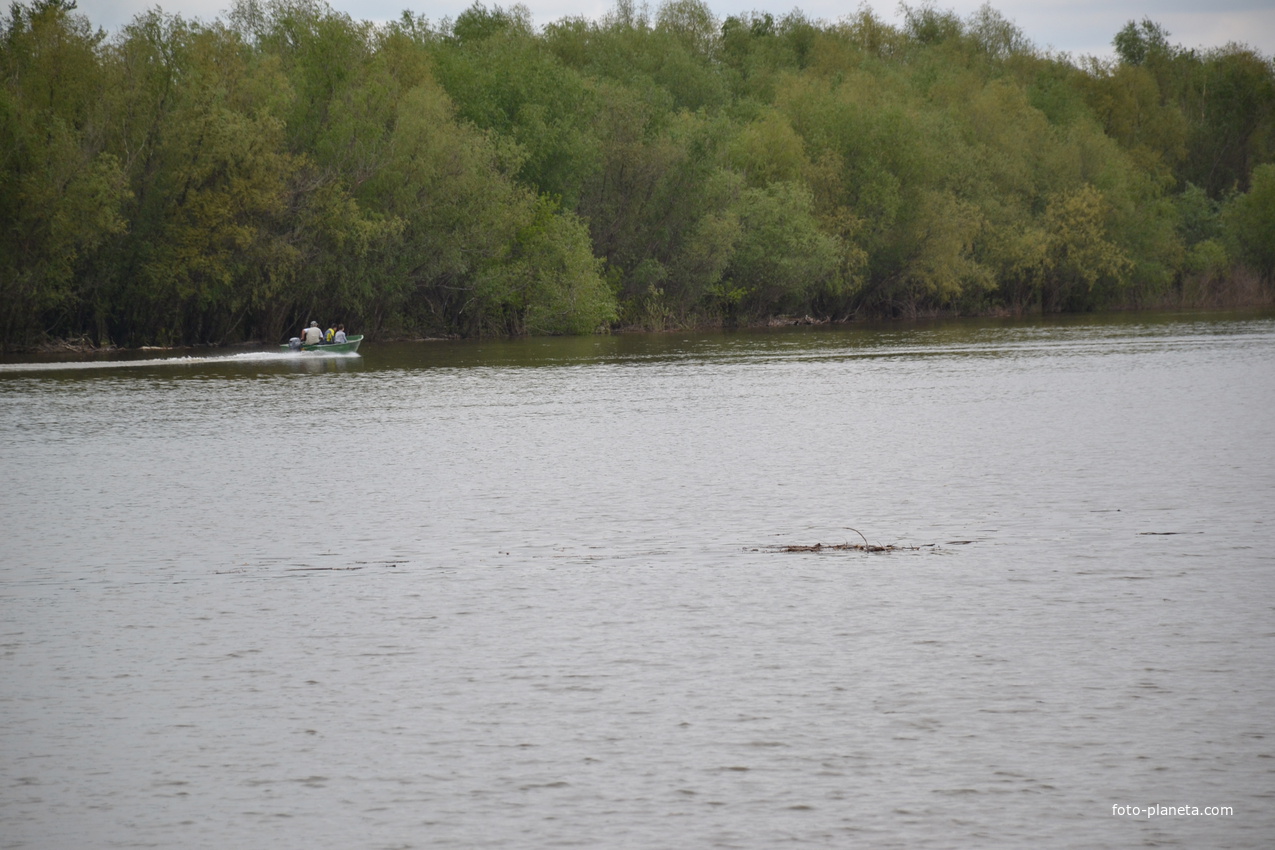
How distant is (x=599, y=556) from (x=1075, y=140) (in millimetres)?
104121

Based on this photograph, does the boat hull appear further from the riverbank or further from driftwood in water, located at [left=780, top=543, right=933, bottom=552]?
driftwood in water, located at [left=780, top=543, right=933, bottom=552]

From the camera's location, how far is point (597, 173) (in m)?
88.1

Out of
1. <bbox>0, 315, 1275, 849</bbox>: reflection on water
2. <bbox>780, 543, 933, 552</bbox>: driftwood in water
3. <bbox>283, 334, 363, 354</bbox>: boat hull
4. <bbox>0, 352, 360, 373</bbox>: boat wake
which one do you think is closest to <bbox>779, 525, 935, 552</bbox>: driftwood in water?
<bbox>780, 543, 933, 552</bbox>: driftwood in water

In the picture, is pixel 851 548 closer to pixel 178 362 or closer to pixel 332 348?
pixel 178 362

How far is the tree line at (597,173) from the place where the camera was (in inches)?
2675

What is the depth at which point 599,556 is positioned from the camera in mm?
15609

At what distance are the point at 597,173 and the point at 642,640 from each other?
77.9m

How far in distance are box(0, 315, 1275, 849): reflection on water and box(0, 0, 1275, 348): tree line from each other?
43.0 m

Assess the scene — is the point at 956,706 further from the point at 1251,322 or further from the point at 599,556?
the point at 1251,322

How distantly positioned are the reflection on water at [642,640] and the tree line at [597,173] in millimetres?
42966

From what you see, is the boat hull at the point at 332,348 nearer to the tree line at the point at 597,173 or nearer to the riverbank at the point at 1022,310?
the tree line at the point at 597,173

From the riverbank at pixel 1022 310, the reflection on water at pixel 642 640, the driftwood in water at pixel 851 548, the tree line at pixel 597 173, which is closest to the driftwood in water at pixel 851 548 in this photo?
the driftwood in water at pixel 851 548

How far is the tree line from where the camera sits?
67.9m

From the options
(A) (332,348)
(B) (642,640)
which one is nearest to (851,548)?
(B) (642,640)
